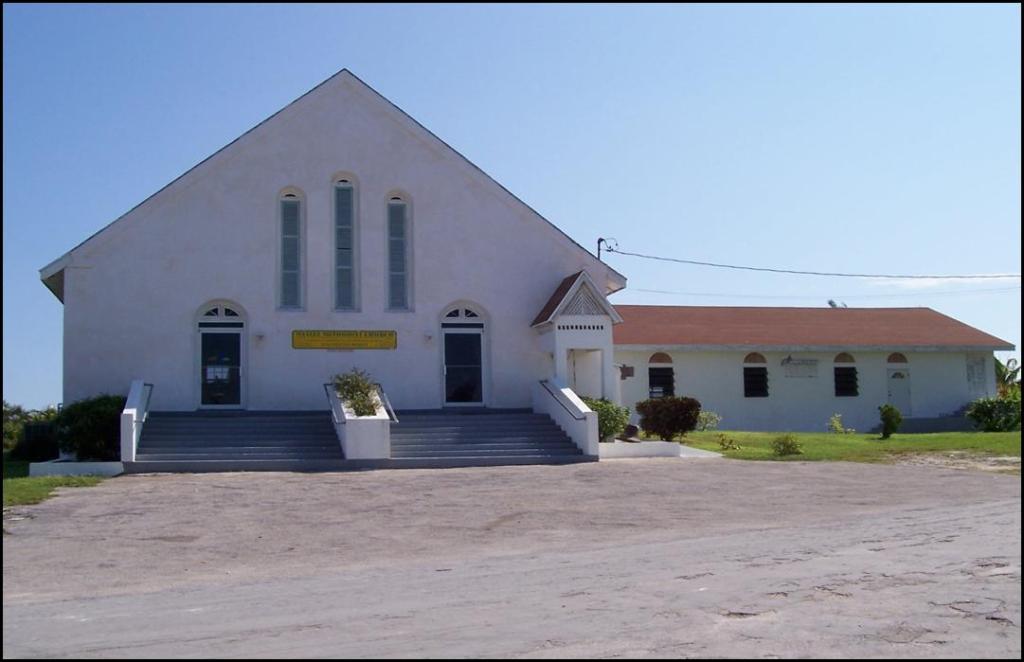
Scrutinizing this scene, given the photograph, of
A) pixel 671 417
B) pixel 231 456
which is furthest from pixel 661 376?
pixel 231 456

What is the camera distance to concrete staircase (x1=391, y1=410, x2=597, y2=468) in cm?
2277

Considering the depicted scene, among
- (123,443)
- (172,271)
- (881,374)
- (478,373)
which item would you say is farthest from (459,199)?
(881,374)

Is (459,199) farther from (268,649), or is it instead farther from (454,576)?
(268,649)

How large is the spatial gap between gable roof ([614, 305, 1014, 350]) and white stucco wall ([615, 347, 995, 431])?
0.44 meters

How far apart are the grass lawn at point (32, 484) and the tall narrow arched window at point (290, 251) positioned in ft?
25.9

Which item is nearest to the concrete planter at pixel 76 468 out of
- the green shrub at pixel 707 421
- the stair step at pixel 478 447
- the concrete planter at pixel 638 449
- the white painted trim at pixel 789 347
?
the stair step at pixel 478 447

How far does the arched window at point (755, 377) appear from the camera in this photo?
35750 millimetres

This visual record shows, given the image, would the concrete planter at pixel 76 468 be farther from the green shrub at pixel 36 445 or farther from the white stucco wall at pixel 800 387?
the white stucco wall at pixel 800 387

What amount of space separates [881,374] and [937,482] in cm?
2009

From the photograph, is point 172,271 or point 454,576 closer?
point 454,576

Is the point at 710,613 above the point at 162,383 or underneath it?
underneath

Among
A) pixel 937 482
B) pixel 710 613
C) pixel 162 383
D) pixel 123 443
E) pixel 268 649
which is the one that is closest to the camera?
pixel 268 649

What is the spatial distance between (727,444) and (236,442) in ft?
40.1

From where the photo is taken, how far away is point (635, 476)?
781 inches
